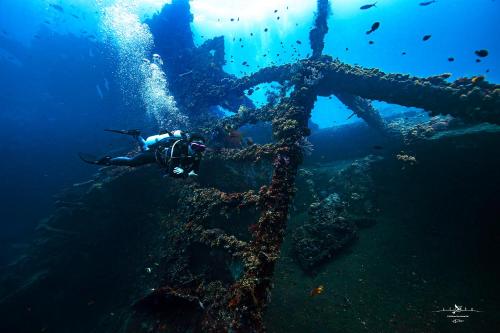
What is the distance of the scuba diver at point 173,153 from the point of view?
6.29 metres

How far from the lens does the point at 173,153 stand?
6316 mm

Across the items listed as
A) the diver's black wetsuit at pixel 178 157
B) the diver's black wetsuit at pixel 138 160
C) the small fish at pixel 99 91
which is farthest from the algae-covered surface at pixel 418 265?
the small fish at pixel 99 91

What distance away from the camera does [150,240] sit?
10.0 meters

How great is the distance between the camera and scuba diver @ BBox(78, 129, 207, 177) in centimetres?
629

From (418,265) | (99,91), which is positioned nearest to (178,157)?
(418,265)

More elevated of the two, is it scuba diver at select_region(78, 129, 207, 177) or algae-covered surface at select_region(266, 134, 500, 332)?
scuba diver at select_region(78, 129, 207, 177)

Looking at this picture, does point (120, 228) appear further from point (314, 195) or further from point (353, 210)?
point (353, 210)

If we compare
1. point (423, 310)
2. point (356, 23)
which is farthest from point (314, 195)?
point (356, 23)

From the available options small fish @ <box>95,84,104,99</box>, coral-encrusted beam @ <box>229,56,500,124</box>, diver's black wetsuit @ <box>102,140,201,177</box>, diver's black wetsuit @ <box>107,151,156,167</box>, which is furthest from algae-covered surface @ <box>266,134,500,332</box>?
small fish @ <box>95,84,104,99</box>

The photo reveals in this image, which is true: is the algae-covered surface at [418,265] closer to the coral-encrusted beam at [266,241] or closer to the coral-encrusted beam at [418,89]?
the coral-encrusted beam at [418,89]

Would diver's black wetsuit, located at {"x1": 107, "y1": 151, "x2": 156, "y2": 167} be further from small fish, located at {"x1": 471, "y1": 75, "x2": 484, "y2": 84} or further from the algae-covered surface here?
small fish, located at {"x1": 471, "y1": 75, "x2": 484, "y2": 84}

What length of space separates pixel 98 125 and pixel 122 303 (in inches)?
850

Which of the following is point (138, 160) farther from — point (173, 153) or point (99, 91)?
point (99, 91)

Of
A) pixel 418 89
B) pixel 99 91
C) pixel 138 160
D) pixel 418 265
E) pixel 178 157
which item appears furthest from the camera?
pixel 99 91
